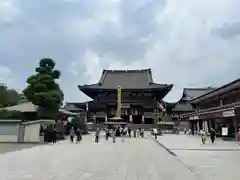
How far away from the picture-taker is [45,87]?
142 ft

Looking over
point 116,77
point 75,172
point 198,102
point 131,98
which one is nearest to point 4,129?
point 75,172

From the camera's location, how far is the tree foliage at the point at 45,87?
42375 millimetres

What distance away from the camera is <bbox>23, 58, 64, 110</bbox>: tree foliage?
4238cm

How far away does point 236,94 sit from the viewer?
133ft

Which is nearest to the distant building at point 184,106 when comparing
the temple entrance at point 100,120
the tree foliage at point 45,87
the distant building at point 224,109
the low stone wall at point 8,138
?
the temple entrance at point 100,120

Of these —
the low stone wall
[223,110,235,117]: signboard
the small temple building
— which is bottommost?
the low stone wall

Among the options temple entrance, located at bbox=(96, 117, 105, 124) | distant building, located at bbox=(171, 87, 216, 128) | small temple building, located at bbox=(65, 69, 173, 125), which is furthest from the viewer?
distant building, located at bbox=(171, 87, 216, 128)

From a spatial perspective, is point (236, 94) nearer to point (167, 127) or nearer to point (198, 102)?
point (198, 102)

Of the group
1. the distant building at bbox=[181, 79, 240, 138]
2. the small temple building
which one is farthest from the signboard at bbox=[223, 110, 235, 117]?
the small temple building

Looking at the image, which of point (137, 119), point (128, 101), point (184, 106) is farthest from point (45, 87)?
point (184, 106)

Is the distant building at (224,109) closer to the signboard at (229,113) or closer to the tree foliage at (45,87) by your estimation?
the signboard at (229,113)

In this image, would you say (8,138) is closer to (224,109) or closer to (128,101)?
(224,109)

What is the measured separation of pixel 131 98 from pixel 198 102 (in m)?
22.1

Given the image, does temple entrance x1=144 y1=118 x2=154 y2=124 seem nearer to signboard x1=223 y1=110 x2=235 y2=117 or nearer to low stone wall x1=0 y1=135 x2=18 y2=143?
signboard x1=223 y1=110 x2=235 y2=117
